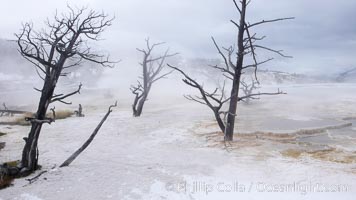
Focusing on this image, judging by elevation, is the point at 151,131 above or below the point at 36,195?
above

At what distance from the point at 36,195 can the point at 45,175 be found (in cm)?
149

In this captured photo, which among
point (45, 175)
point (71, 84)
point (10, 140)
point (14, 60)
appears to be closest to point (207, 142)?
point (45, 175)

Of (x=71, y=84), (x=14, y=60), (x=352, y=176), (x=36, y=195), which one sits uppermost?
(x=14, y=60)

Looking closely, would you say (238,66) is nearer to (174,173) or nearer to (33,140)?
(174,173)

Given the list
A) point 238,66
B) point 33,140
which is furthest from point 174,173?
point 238,66

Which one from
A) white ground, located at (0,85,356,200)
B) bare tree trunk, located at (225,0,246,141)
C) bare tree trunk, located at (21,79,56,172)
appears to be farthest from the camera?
bare tree trunk, located at (225,0,246,141)

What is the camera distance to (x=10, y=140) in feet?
53.6

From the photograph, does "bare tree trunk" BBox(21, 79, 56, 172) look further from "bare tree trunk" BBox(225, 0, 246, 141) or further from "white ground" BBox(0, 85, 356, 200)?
"bare tree trunk" BBox(225, 0, 246, 141)

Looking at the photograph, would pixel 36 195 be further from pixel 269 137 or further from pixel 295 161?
pixel 269 137

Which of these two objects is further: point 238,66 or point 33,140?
point 238,66

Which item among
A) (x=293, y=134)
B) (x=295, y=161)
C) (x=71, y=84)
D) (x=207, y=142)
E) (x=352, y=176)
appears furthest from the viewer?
(x=71, y=84)

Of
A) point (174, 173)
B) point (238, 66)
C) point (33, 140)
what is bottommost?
point (174, 173)

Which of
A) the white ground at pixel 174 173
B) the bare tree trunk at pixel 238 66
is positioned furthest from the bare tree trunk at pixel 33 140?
the bare tree trunk at pixel 238 66

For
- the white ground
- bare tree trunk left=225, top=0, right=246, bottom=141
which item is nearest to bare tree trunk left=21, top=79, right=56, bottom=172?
the white ground
